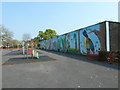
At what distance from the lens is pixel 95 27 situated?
36.3 ft

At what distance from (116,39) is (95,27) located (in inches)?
120

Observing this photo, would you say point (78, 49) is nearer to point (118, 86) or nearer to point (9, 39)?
point (118, 86)

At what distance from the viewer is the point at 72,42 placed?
54.0ft

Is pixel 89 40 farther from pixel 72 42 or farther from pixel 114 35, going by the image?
pixel 72 42

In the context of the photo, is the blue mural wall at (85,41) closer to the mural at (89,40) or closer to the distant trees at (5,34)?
the mural at (89,40)

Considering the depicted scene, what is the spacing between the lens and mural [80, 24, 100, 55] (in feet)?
35.3

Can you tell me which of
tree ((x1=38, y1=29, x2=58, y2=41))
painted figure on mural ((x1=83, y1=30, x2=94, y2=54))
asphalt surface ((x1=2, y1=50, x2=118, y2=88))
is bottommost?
asphalt surface ((x1=2, y1=50, x2=118, y2=88))

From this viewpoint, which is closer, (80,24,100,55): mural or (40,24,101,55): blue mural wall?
(80,24,100,55): mural

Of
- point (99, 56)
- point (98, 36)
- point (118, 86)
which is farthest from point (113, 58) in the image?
point (118, 86)

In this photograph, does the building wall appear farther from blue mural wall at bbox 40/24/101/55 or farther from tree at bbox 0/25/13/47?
tree at bbox 0/25/13/47

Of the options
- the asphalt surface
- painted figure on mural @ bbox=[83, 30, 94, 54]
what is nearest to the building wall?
painted figure on mural @ bbox=[83, 30, 94, 54]

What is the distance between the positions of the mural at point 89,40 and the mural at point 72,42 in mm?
1503

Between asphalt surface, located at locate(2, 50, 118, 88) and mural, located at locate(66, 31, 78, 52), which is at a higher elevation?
mural, located at locate(66, 31, 78, 52)

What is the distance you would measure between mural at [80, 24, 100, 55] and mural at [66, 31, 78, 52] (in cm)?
150
